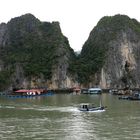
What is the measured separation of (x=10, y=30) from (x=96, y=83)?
109 ft

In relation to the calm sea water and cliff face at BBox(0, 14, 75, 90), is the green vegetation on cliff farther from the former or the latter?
the calm sea water

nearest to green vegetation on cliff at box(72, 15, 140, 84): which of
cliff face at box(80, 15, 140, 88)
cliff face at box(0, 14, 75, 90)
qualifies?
cliff face at box(80, 15, 140, 88)

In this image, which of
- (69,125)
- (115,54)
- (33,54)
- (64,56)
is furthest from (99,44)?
(69,125)

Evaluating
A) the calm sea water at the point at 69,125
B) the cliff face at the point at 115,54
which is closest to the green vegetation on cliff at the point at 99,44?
the cliff face at the point at 115,54

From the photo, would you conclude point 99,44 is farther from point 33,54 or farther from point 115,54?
point 33,54

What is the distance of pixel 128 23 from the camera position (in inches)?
5354

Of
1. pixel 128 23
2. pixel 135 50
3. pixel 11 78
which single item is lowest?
pixel 11 78

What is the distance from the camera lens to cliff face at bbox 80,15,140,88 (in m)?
128

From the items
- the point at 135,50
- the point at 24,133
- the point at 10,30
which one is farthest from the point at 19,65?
the point at 24,133

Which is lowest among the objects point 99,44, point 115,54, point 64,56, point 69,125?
point 69,125

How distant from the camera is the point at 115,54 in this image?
131m

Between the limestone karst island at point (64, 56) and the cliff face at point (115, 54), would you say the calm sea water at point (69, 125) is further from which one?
the cliff face at point (115, 54)

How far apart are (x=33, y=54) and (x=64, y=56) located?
11060 millimetres

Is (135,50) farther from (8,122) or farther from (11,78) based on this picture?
(8,122)
